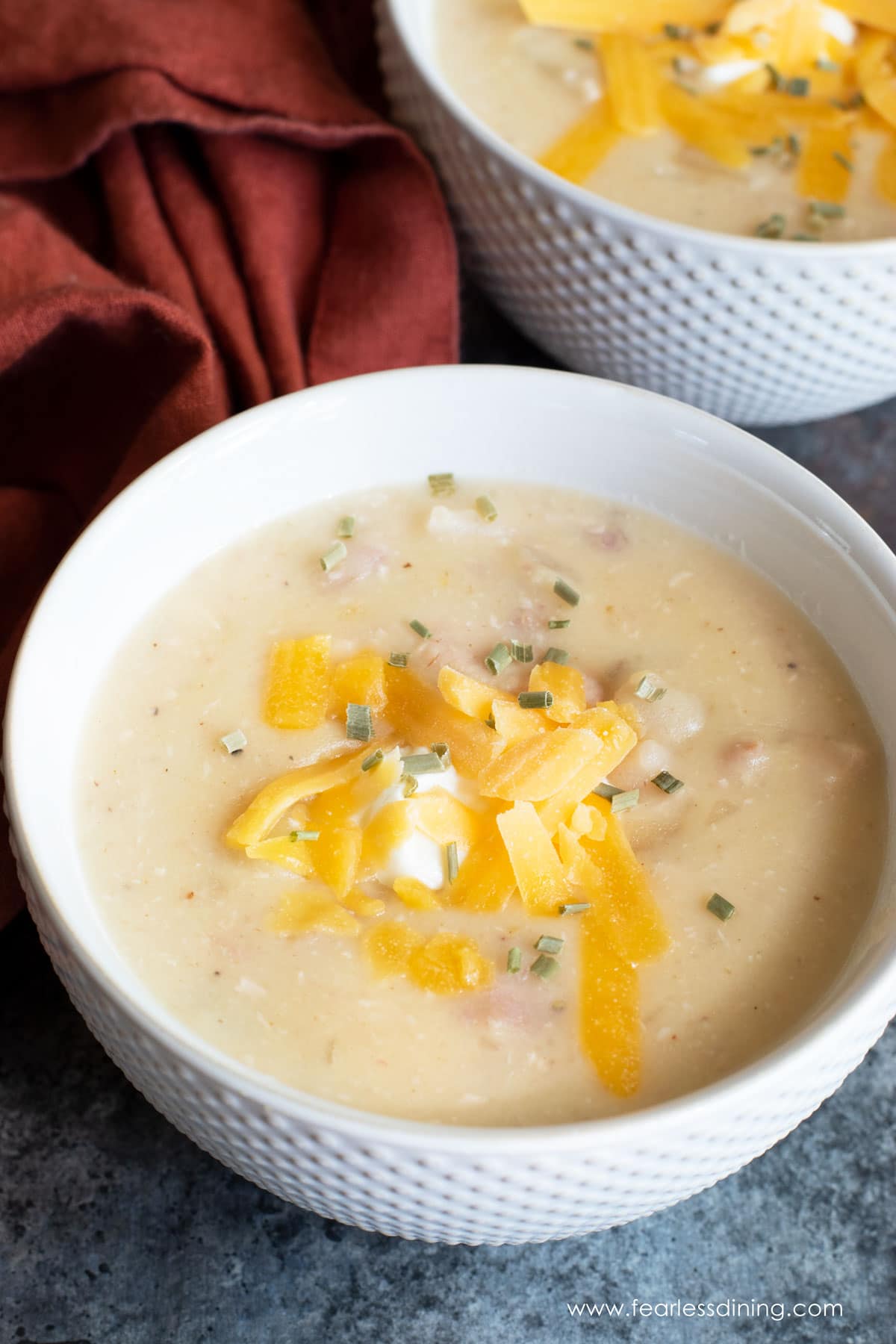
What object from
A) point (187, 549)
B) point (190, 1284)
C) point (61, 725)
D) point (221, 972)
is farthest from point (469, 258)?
point (190, 1284)

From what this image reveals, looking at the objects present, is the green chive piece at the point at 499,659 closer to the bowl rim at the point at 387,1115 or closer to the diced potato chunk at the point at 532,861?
the diced potato chunk at the point at 532,861

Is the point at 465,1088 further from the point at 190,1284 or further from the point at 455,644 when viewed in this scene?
the point at 455,644

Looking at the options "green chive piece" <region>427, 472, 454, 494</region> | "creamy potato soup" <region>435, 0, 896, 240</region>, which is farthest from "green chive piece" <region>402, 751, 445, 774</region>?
"creamy potato soup" <region>435, 0, 896, 240</region>

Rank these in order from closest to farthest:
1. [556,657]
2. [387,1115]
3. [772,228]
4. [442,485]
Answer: [387,1115]
[556,657]
[442,485]
[772,228]

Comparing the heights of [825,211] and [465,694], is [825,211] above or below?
above

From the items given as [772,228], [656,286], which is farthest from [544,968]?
[772,228]

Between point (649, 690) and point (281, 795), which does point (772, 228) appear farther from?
point (281, 795)
